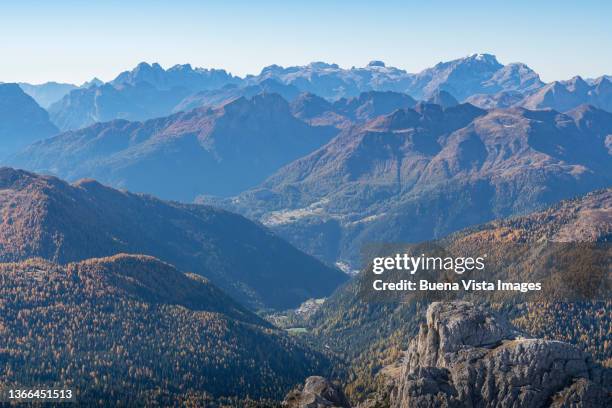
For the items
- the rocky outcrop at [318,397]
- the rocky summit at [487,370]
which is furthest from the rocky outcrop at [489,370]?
the rocky outcrop at [318,397]

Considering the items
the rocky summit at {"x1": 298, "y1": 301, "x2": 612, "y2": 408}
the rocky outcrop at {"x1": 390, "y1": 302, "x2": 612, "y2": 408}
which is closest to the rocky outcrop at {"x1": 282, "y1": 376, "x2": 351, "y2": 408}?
the rocky summit at {"x1": 298, "y1": 301, "x2": 612, "y2": 408}

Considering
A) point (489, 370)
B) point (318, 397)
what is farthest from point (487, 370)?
point (318, 397)

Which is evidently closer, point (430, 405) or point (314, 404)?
point (430, 405)

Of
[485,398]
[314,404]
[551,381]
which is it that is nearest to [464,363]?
[485,398]

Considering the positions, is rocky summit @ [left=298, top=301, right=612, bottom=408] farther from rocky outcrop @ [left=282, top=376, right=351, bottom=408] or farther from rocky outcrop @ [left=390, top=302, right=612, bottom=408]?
rocky outcrop @ [left=282, top=376, right=351, bottom=408]

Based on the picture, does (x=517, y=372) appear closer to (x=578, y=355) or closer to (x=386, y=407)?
(x=578, y=355)

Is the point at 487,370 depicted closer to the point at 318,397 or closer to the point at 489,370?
the point at 489,370

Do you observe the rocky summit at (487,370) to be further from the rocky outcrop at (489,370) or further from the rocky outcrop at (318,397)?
the rocky outcrop at (318,397)
